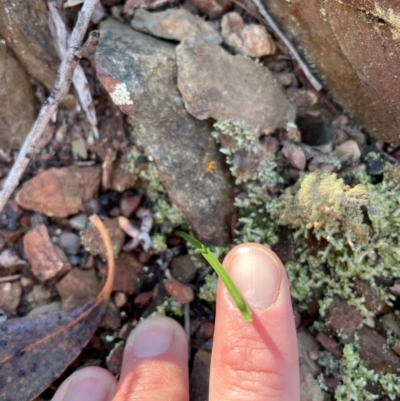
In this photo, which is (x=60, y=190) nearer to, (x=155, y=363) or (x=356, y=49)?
(x=155, y=363)

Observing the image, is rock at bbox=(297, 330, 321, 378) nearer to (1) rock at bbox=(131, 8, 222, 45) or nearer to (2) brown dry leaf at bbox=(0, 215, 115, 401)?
(2) brown dry leaf at bbox=(0, 215, 115, 401)

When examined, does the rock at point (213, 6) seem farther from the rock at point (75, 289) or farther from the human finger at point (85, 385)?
the human finger at point (85, 385)

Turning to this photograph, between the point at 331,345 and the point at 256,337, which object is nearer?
the point at 256,337

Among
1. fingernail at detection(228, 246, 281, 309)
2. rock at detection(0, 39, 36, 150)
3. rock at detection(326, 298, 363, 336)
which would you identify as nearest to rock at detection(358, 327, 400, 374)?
rock at detection(326, 298, 363, 336)

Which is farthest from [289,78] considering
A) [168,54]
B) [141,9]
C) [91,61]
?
[91,61]

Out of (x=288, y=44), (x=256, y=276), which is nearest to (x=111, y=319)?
(x=256, y=276)

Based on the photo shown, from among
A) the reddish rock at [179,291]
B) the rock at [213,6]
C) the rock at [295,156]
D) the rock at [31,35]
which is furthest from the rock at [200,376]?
the rock at [213,6]

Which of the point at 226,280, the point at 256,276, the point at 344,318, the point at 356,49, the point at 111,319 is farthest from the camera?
the point at 111,319
